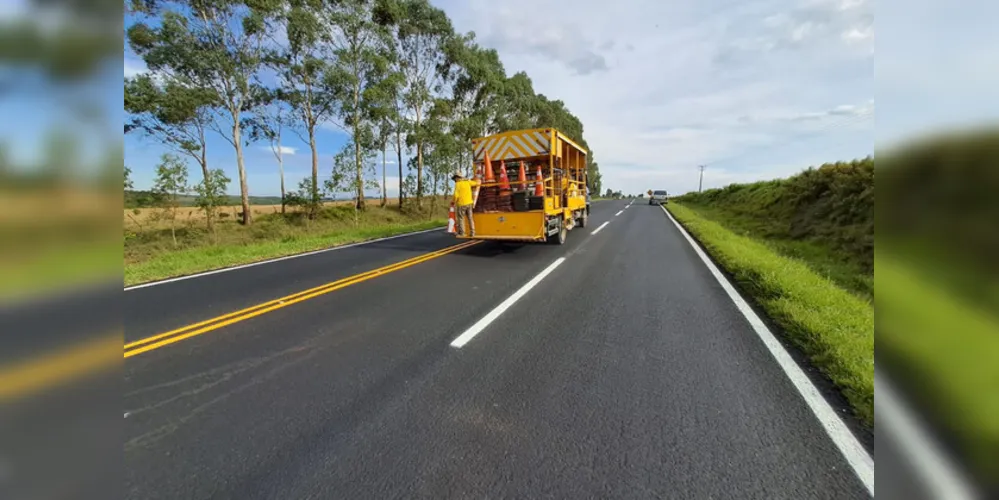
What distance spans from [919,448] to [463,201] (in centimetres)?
913

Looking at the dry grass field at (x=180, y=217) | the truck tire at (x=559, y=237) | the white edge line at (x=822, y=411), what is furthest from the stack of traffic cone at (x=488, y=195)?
the dry grass field at (x=180, y=217)

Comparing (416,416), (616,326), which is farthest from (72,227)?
(616,326)

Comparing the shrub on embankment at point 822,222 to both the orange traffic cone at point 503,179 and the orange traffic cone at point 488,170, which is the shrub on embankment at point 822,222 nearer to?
the orange traffic cone at point 503,179

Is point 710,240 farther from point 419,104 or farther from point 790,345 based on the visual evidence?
point 419,104

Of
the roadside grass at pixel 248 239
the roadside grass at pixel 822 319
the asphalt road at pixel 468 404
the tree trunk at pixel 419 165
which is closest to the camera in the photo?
the asphalt road at pixel 468 404

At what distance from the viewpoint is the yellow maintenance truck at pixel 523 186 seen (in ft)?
30.9

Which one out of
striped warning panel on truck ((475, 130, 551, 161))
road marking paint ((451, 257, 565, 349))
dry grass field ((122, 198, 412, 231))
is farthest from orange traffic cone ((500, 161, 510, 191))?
dry grass field ((122, 198, 412, 231))

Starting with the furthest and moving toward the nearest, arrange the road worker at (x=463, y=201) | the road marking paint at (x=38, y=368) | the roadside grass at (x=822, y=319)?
the road worker at (x=463, y=201), the roadside grass at (x=822, y=319), the road marking paint at (x=38, y=368)

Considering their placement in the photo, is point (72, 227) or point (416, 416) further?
point (416, 416)

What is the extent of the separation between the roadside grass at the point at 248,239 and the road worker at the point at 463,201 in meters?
4.28

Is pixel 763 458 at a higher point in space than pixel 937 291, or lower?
lower

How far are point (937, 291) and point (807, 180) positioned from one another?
2209cm

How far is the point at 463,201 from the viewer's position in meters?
9.62

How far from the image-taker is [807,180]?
18.6 m
